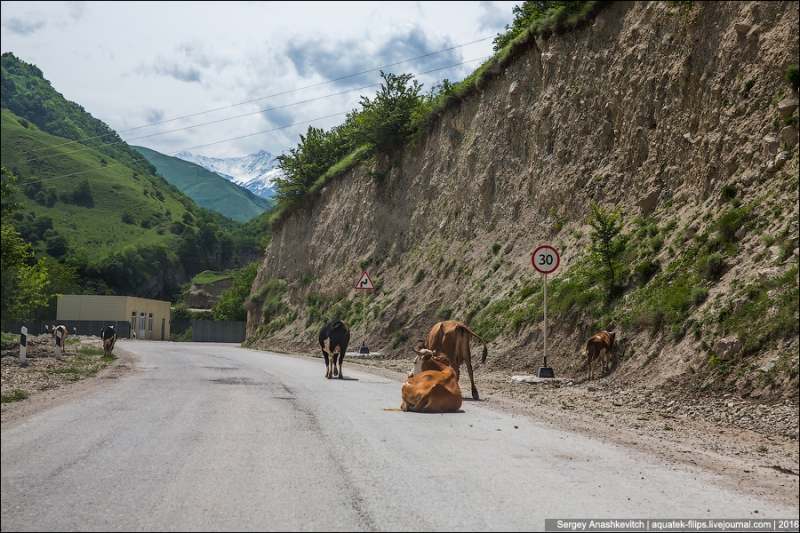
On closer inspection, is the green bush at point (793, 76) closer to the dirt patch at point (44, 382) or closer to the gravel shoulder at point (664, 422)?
the gravel shoulder at point (664, 422)

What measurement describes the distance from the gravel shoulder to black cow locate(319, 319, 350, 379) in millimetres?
4283

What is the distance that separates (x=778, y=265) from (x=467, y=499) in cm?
979

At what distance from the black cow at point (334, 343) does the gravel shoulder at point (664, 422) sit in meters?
4.28

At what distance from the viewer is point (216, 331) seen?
7619 cm

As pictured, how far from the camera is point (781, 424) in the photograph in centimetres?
891

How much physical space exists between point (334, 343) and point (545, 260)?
6.31m

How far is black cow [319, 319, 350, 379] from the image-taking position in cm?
1795

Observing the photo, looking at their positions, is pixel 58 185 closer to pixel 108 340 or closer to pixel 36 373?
pixel 36 373

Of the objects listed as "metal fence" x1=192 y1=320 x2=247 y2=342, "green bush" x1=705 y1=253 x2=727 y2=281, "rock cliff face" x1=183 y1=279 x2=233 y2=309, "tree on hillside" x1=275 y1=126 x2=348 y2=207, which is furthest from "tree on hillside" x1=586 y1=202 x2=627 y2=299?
"rock cliff face" x1=183 y1=279 x2=233 y2=309

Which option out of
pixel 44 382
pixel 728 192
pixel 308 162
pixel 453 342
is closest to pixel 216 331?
pixel 308 162

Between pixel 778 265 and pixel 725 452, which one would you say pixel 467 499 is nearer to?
pixel 725 452

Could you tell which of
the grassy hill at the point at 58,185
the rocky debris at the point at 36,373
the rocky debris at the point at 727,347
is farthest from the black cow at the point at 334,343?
the rocky debris at the point at 727,347

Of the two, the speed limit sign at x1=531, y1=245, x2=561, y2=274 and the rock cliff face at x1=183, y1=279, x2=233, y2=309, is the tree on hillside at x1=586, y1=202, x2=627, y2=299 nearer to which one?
the speed limit sign at x1=531, y1=245, x2=561, y2=274

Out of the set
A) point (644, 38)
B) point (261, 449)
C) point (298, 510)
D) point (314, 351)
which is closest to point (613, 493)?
point (298, 510)
